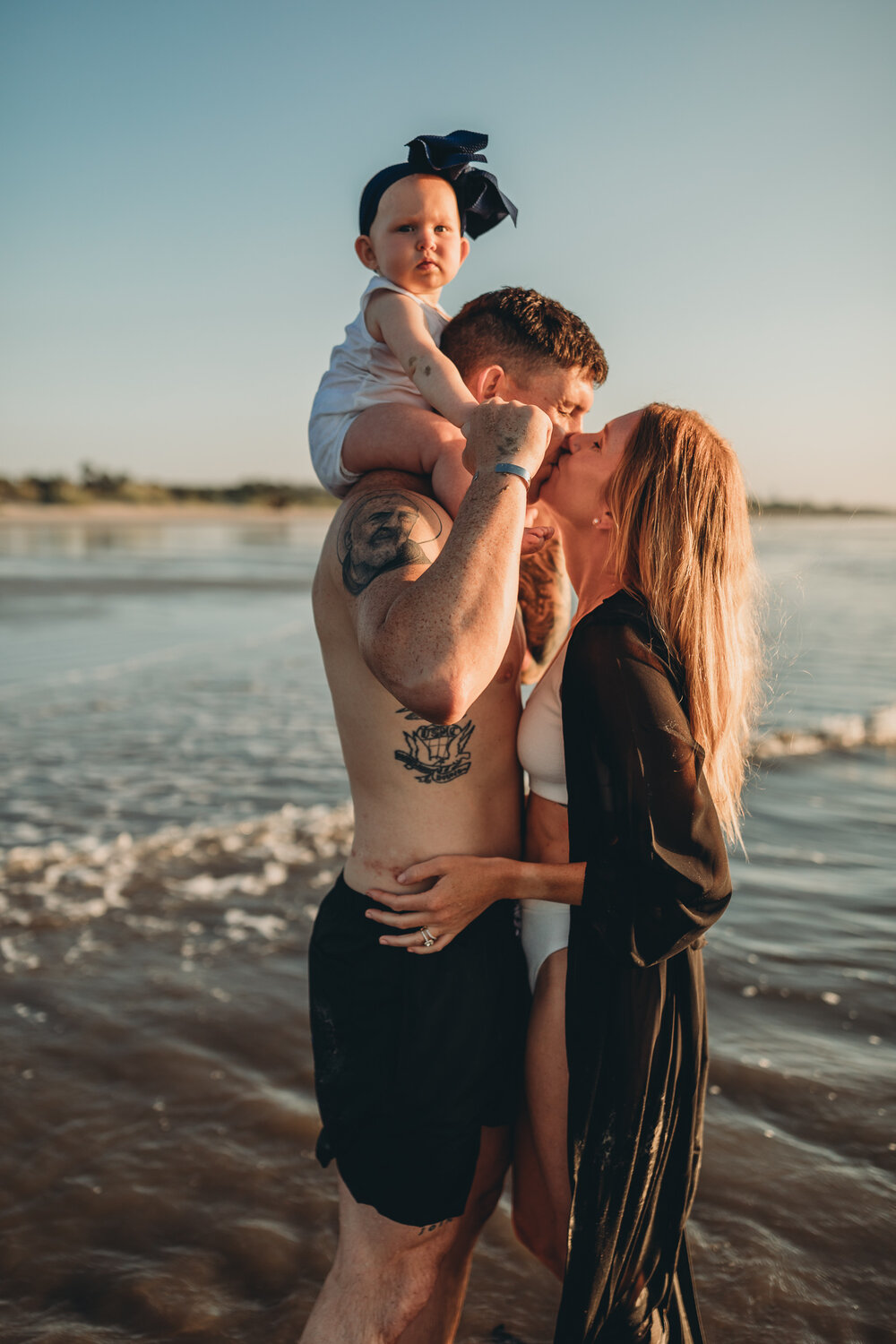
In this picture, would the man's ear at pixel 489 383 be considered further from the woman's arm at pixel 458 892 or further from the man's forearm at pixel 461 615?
the woman's arm at pixel 458 892

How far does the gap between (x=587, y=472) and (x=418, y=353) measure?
0.51 metres

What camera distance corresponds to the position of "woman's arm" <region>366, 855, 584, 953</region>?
2014 millimetres

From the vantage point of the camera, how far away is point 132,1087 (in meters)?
3.69

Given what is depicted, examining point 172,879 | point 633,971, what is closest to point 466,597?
point 633,971

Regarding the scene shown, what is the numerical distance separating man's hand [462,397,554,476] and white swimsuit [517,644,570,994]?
1.84 feet

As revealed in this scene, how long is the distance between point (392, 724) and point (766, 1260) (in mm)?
2228

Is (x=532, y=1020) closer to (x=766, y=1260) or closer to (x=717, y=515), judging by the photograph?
(x=717, y=515)

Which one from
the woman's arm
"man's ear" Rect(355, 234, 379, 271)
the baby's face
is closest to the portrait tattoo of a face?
the woman's arm

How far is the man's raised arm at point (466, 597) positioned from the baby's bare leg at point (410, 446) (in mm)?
261

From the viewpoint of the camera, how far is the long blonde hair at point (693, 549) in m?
1.97

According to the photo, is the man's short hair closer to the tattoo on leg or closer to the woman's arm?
the tattoo on leg

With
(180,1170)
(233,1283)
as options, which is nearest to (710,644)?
(233,1283)

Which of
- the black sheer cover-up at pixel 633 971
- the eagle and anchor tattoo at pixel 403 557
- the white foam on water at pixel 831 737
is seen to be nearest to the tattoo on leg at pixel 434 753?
the eagle and anchor tattoo at pixel 403 557

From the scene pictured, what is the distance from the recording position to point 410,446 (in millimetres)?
2148
